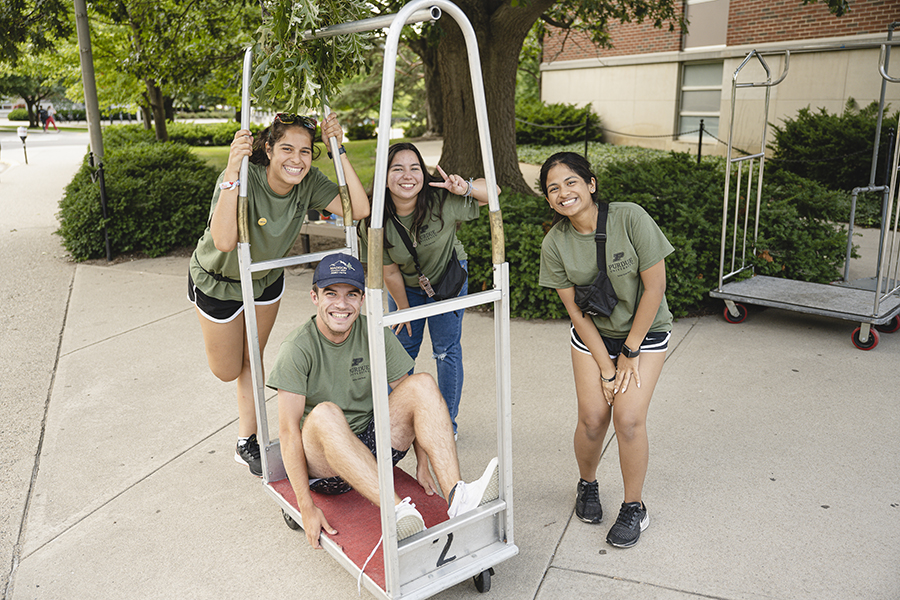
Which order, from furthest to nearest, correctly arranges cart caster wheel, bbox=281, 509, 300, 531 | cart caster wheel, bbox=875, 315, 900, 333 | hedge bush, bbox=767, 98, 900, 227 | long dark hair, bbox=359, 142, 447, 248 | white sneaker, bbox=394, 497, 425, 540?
hedge bush, bbox=767, 98, 900, 227, cart caster wheel, bbox=875, 315, 900, 333, long dark hair, bbox=359, 142, 447, 248, cart caster wheel, bbox=281, 509, 300, 531, white sneaker, bbox=394, 497, 425, 540

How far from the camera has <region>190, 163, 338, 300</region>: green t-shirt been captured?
3.30 meters

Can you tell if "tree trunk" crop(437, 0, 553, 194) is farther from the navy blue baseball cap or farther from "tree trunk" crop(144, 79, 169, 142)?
"tree trunk" crop(144, 79, 169, 142)

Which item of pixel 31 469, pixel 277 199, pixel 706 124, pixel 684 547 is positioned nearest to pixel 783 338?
pixel 684 547

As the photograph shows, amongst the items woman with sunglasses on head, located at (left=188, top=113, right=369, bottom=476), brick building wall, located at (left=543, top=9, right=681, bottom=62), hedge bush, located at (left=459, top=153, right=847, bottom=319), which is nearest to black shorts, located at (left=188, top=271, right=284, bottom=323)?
woman with sunglasses on head, located at (left=188, top=113, right=369, bottom=476)

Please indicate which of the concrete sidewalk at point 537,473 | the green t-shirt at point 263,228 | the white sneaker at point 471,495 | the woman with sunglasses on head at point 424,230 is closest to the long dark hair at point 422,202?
the woman with sunglasses on head at point 424,230

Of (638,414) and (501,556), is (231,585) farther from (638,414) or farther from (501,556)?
(638,414)

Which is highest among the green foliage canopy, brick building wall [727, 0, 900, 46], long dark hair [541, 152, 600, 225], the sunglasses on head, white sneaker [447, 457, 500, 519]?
brick building wall [727, 0, 900, 46]

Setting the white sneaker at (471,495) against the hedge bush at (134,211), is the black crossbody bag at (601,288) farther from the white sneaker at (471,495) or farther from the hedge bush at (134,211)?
the hedge bush at (134,211)

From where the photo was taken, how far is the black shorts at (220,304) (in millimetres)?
3523

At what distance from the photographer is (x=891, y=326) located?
5590 millimetres

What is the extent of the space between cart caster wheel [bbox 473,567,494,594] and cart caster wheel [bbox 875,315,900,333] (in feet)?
14.0

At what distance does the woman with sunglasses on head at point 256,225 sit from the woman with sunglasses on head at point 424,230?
0.19 m

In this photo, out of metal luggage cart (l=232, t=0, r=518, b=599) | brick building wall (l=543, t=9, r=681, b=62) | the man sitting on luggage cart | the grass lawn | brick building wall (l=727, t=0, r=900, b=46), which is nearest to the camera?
metal luggage cart (l=232, t=0, r=518, b=599)

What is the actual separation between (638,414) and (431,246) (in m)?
1.23
